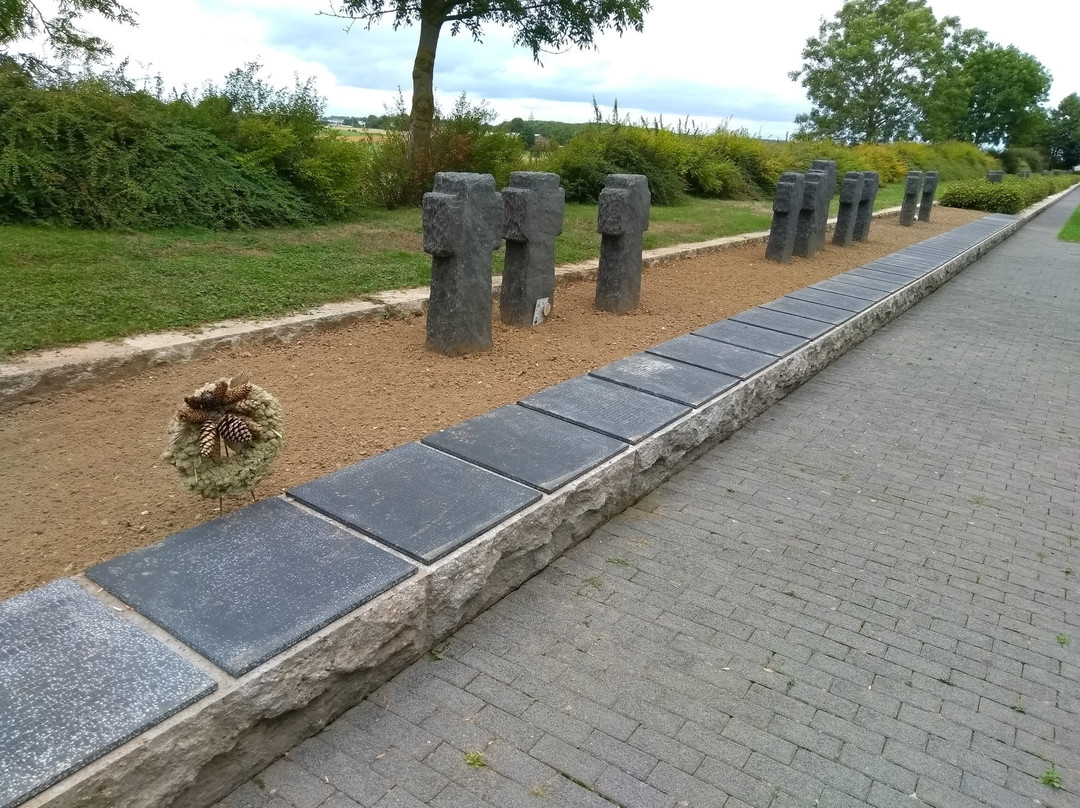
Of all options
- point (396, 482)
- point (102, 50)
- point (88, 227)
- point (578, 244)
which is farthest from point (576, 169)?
point (396, 482)

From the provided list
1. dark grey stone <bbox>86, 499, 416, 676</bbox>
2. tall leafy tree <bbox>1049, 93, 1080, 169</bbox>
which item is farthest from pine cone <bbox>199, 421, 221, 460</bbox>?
tall leafy tree <bbox>1049, 93, 1080, 169</bbox>

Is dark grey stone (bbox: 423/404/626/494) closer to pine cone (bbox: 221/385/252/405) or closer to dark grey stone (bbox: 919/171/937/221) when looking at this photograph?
pine cone (bbox: 221/385/252/405)

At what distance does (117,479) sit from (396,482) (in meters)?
1.21

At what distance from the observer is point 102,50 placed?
33.3 feet

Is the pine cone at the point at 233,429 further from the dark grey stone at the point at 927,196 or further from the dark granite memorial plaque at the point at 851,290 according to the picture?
the dark grey stone at the point at 927,196

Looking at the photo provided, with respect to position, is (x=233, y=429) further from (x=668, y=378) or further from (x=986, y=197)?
(x=986, y=197)

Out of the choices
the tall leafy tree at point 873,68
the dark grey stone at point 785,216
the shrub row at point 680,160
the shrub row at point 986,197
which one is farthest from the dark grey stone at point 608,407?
the tall leafy tree at point 873,68

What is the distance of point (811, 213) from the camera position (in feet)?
34.6

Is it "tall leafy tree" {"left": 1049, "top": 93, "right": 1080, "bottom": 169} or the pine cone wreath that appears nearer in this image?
the pine cone wreath

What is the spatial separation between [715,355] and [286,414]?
301cm

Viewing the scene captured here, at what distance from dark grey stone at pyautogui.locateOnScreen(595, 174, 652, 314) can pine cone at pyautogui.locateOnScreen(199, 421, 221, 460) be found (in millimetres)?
4435

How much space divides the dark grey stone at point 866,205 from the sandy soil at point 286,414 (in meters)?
6.64

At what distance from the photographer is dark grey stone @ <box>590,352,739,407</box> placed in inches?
183

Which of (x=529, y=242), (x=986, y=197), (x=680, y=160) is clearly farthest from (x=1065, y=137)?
(x=529, y=242)
